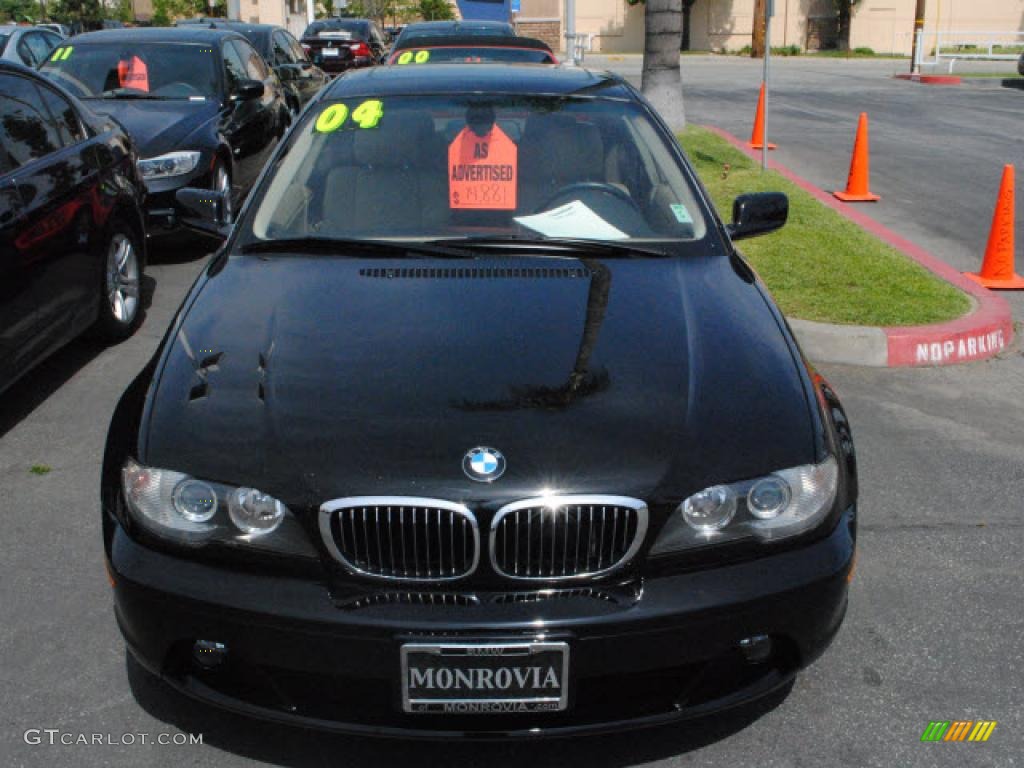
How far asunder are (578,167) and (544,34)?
53610 mm

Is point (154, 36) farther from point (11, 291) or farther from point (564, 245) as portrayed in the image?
point (564, 245)

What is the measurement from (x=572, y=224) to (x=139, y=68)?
706cm

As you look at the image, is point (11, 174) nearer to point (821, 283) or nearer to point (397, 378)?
point (397, 378)

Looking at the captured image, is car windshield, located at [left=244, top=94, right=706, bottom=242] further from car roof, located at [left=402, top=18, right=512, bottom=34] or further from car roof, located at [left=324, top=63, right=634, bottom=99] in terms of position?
car roof, located at [left=402, top=18, right=512, bottom=34]

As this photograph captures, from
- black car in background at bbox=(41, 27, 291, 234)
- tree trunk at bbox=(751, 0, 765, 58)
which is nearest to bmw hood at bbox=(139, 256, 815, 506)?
black car in background at bbox=(41, 27, 291, 234)

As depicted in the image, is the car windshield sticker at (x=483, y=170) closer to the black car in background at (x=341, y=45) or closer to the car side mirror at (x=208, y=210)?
the car side mirror at (x=208, y=210)

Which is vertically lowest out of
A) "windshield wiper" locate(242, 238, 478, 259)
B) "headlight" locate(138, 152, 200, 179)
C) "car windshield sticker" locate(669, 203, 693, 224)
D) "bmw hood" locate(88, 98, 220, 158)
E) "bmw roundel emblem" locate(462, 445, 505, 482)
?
"headlight" locate(138, 152, 200, 179)

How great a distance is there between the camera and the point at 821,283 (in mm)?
7418

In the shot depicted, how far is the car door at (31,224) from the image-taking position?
524 cm

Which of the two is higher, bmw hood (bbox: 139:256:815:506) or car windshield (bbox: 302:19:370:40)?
car windshield (bbox: 302:19:370:40)

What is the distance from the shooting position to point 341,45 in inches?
990

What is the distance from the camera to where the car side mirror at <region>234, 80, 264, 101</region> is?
10062 millimetres

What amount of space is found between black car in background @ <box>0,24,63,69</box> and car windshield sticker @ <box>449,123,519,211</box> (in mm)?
12865

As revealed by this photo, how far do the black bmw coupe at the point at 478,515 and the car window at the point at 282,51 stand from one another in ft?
43.1
